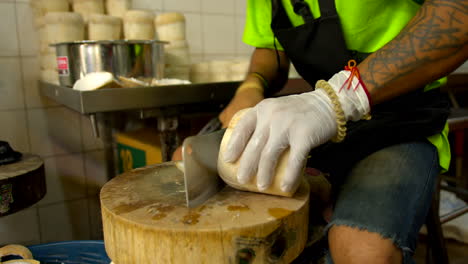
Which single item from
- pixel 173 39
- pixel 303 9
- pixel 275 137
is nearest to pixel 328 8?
pixel 303 9

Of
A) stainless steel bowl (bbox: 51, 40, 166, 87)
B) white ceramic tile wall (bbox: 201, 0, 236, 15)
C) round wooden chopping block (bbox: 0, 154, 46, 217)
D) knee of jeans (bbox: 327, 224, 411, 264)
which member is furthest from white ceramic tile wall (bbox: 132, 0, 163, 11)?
knee of jeans (bbox: 327, 224, 411, 264)

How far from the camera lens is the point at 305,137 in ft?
2.16

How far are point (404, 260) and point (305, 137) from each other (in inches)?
11.4

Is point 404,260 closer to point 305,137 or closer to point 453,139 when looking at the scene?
point 305,137

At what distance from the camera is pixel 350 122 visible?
928 millimetres

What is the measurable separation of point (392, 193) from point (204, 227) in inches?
15.2

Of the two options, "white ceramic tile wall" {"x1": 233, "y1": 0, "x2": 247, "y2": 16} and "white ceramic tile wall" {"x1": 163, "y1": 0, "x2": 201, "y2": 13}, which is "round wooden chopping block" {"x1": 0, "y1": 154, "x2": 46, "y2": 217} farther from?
"white ceramic tile wall" {"x1": 233, "y1": 0, "x2": 247, "y2": 16}

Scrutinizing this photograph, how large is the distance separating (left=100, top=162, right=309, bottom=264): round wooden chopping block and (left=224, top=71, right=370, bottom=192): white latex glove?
5cm

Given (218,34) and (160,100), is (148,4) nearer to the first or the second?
(218,34)

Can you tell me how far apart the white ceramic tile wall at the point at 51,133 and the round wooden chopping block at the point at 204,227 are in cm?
131

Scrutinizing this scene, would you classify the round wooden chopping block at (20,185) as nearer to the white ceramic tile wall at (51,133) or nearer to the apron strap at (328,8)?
the white ceramic tile wall at (51,133)

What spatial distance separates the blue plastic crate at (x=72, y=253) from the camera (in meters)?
1.17

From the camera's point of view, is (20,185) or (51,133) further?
(51,133)

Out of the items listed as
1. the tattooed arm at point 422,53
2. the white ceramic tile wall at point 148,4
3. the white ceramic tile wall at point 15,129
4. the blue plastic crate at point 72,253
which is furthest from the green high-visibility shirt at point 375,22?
the white ceramic tile wall at point 15,129
